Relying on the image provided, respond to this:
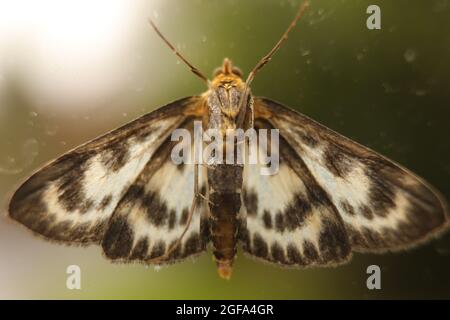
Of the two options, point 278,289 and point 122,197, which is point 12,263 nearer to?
point 122,197

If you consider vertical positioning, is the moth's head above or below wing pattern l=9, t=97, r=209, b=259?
above

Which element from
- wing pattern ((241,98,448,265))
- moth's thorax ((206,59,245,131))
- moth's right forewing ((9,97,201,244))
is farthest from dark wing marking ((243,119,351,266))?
moth's right forewing ((9,97,201,244))

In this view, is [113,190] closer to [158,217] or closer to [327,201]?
[158,217]

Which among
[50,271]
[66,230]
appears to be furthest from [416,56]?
[50,271]

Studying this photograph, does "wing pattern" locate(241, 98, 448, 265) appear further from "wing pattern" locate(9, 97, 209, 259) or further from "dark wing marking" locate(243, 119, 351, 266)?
"wing pattern" locate(9, 97, 209, 259)

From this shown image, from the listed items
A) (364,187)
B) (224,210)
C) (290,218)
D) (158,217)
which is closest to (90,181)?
(158,217)

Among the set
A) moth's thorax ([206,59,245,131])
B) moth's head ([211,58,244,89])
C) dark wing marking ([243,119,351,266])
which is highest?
moth's head ([211,58,244,89])
